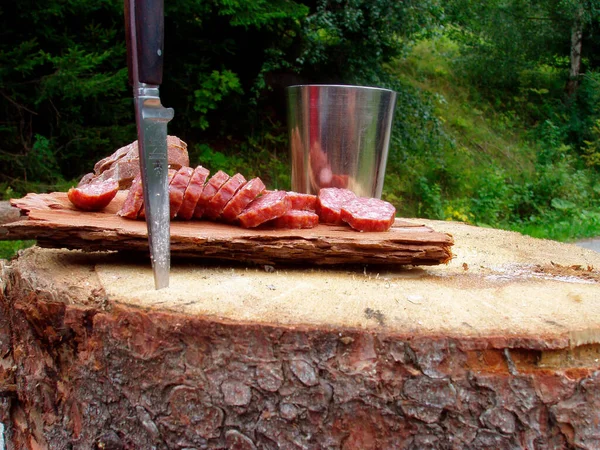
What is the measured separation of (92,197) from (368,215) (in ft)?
3.31

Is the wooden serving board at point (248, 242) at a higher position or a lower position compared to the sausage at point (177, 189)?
lower

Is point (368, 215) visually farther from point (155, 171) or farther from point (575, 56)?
point (575, 56)

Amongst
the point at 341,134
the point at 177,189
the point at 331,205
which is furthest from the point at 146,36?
the point at 341,134

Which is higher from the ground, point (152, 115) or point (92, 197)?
point (152, 115)

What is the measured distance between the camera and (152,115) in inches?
68.3

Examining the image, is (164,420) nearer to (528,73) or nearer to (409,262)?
(409,262)

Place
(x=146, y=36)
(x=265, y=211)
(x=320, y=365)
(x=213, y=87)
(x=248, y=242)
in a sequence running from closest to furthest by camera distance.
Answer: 1. (x=320, y=365)
2. (x=146, y=36)
3. (x=248, y=242)
4. (x=265, y=211)
5. (x=213, y=87)

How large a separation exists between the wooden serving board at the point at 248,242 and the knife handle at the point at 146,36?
0.50 meters

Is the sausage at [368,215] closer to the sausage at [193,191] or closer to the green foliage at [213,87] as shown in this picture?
the sausage at [193,191]

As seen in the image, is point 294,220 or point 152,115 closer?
point 152,115

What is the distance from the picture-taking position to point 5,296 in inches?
81.9

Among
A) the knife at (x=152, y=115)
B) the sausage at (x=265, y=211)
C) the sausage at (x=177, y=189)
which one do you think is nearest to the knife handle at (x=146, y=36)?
the knife at (x=152, y=115)

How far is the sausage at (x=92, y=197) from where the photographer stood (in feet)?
7.21

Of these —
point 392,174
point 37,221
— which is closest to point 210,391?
point 37,221
